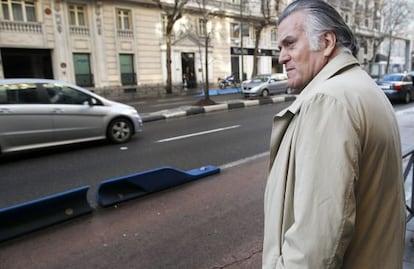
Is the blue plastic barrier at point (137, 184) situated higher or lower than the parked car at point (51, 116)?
lower

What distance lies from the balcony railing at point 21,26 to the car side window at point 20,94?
1648 centimetres

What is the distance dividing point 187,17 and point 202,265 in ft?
93.6

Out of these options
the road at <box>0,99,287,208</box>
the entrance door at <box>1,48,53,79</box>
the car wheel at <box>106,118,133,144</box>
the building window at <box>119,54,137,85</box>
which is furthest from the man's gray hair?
the building window at <box>119,54,137,85</box>

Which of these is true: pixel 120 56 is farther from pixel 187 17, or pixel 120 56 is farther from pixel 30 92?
pixel 30 92

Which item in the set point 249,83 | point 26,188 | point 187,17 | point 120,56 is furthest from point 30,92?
point 187,17

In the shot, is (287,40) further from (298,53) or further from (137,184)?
(137,184)

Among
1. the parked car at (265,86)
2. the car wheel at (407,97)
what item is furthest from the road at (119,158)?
the parked car at (265,86)

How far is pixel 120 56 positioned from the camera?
83.0 feet

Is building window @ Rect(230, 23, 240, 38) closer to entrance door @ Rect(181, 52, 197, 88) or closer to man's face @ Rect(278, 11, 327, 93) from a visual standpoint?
entrance door @ Rect(181, 52, 197, 88)

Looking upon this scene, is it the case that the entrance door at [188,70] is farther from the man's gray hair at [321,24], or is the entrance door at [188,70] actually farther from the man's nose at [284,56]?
the man's gray hair at [321,24]

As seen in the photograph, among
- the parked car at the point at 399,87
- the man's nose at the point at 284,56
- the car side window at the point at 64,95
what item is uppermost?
the man's nose at the point at 284,56

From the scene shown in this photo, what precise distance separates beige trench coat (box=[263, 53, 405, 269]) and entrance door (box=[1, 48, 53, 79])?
78.6 ft

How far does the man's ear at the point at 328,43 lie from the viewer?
1192 millimetres

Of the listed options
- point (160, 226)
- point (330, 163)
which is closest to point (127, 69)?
point (160, 226)
